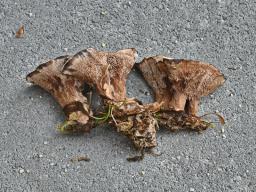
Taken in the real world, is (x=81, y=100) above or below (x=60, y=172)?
above

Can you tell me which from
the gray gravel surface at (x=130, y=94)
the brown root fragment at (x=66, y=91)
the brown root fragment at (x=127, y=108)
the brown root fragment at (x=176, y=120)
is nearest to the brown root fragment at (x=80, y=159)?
the gray gravel surface at (x=130, y=94)

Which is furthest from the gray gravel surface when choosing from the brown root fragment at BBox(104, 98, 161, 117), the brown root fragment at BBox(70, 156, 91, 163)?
the brown root fragment at BBox(104, 98, 161, 117)

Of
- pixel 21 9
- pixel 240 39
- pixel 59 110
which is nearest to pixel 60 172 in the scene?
pixel 59 110

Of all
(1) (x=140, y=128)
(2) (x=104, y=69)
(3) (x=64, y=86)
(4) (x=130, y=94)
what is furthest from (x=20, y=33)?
(1) (x=140, y=128)

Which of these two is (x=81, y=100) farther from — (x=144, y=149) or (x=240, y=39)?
(x=240, y=39)

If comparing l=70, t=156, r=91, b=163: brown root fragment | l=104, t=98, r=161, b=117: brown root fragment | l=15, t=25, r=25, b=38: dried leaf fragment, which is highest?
l=15, t=25, r=25, b=38: dried leaf fragment

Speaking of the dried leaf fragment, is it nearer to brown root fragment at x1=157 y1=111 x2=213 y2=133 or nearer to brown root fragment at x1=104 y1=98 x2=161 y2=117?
brown root fragment at x1=104 y1=98 x2=161 y2=117
